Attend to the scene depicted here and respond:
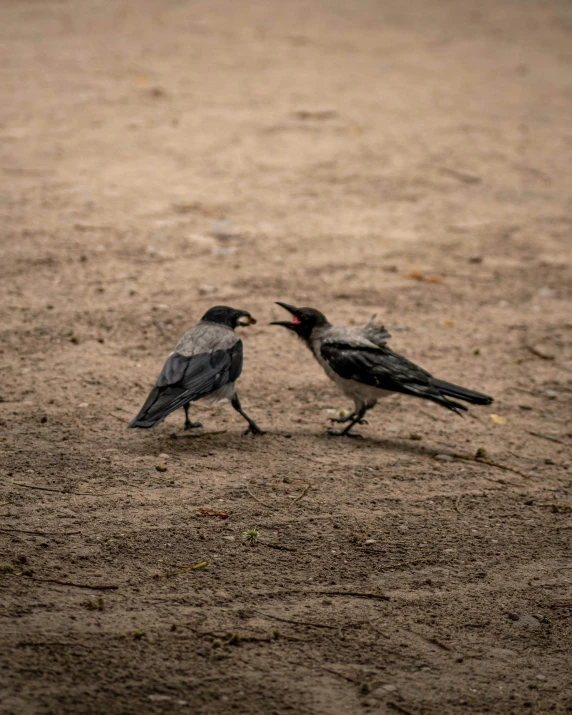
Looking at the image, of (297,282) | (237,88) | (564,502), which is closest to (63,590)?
(564,502)

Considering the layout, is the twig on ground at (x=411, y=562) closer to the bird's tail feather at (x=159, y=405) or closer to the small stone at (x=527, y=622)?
the small stone at (x=527, y=622)

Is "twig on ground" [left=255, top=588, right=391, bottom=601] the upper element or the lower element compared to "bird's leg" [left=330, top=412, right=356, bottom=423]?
upper

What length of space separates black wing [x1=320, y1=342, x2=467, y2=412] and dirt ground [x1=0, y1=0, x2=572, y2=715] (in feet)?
Result: 0.99

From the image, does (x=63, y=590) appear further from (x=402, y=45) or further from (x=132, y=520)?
(x=402, y=45)

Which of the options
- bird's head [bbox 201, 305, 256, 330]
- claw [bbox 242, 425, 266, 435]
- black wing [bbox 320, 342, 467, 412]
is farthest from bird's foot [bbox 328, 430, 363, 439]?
bird's head [bbox 201, 305, 256, 330]

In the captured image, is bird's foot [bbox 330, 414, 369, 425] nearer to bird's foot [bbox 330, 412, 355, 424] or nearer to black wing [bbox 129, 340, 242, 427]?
bird's foot [bbox 330, 412, 355, 424]

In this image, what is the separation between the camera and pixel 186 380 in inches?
181

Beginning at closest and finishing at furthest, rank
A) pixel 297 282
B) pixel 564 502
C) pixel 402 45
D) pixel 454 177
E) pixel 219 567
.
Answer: pixel 219 567 → pixel 564 502 → pixel 297 282 → pixel 454 177 → pixel 402 45

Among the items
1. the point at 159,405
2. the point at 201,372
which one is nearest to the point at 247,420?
the point at 201,372

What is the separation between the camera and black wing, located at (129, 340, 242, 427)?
4418 mm

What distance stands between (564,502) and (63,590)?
8.15ft

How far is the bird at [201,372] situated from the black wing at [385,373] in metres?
0.59

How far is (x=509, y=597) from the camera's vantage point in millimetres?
3666

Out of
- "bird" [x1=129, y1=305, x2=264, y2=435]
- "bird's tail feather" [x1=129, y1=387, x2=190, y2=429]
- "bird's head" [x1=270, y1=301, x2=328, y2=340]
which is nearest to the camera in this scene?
"bird's tail feather" [x1=129, y1=387, x2=190, y2=429]
